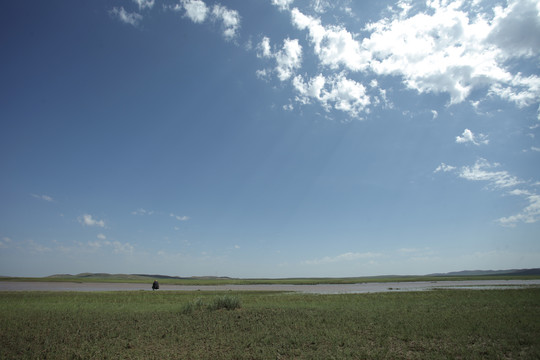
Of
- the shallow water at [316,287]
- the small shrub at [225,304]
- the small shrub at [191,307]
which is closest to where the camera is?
the small shrub at [191,307]

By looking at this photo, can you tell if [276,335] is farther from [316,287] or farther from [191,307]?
[316,287]

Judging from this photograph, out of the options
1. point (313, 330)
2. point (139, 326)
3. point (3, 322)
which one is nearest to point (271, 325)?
point (313, 330)

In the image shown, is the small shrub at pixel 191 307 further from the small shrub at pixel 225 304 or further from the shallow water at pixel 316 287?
the shallow water at pixel 316 287

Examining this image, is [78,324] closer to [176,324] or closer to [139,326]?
[139,326]

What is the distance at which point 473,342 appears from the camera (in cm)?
1355

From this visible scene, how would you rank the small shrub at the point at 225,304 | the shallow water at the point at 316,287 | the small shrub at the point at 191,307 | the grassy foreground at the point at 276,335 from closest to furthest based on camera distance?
the grassy foreground at the point at 276,335, the small shrub at the point at 191,307, the small shrub at the point at 225,304, the shallow water at the point at 316,287

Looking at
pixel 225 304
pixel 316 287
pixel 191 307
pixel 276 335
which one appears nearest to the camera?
pixel 276 335

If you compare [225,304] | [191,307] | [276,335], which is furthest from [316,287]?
[276,335]

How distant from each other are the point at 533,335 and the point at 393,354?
789cm

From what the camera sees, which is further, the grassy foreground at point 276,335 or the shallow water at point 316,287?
the shallow water at point 316,287

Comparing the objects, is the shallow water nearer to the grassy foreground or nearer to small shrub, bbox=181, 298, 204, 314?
small shrub, bbox=181, 298, 204, 314

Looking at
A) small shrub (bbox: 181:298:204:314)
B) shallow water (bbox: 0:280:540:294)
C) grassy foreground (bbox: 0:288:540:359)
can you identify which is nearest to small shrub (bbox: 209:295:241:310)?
small shrub (bbox: 181:298:204:314)

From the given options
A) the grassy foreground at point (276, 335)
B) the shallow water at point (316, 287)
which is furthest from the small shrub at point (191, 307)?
the shallow water at point (316, 287)

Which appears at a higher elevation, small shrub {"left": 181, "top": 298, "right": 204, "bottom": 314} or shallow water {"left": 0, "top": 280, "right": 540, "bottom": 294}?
small shrub {"left": 181, "top": 298, "right": 204, "bottom": 314}
